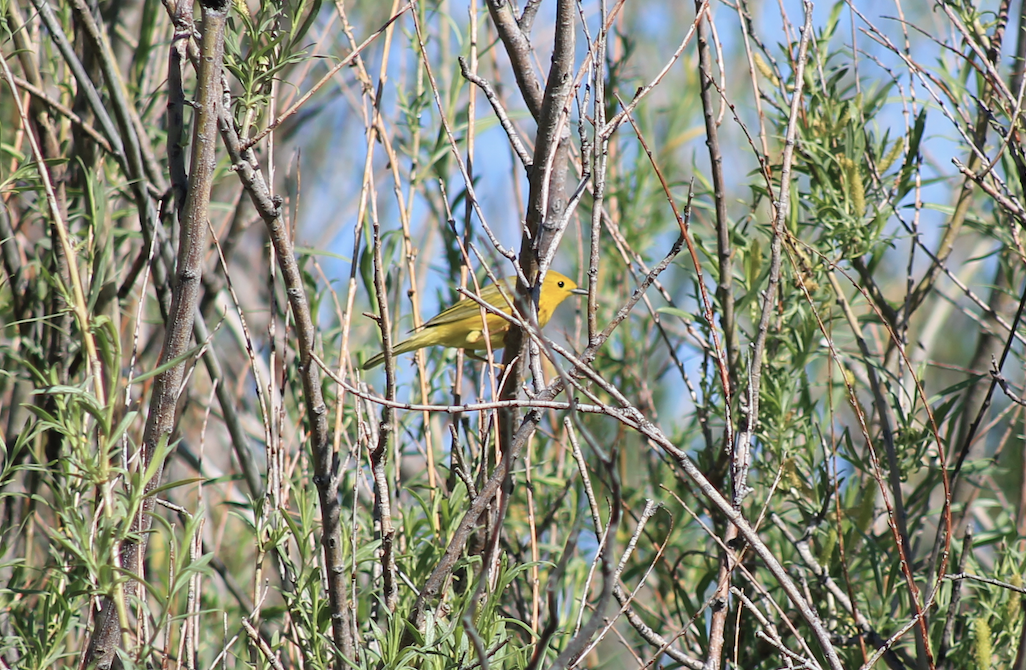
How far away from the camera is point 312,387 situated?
1.88 metres

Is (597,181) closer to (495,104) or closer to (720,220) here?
(495,104)

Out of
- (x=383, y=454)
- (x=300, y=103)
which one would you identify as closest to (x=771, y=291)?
(x=383, y=454)

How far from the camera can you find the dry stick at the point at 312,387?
167cm

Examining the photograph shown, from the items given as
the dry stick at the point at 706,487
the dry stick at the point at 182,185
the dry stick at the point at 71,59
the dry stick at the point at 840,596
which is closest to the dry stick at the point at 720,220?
→ the dry stick at the point at 840,596

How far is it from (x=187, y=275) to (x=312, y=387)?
1.22 ft

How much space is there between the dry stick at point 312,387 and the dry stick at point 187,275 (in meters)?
0.08

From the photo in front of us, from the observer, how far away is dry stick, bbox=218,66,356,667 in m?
1.67

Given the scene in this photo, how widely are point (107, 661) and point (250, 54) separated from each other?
1.24 metres

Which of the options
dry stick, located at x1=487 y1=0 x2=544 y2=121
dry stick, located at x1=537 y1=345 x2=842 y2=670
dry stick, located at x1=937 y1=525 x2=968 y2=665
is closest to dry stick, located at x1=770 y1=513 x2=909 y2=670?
dry stick, located at x1=937 y1=525 x2=968 y2=665

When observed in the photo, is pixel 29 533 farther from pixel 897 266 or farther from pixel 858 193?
pixel 897 266

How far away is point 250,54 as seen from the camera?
1849mm

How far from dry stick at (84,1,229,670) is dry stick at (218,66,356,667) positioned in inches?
3.3

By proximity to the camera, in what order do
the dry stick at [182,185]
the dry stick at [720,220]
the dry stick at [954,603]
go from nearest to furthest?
the dry stick at [182,185], the dry stick at [954,603], the dry stick at [720,220]

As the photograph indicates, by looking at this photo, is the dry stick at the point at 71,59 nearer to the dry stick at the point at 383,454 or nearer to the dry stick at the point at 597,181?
the dry stick at the point at 383,454
